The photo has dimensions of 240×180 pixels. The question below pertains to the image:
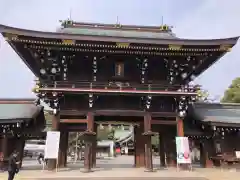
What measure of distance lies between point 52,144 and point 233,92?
3477cm

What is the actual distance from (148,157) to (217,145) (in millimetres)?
6572

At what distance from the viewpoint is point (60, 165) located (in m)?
18.6

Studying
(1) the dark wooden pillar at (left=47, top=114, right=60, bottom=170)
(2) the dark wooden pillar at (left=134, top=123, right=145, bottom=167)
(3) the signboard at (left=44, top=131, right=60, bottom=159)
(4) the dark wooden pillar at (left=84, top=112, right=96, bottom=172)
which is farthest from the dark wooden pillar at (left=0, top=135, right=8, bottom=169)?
(2) the dark wooden pillar at (left=134, top=123, right=145, bottom=167)

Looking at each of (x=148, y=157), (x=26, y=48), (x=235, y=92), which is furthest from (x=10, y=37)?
(x=235, y=92)

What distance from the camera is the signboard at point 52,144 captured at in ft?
53.1

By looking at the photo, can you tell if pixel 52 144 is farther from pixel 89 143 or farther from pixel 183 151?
pixel 183 151

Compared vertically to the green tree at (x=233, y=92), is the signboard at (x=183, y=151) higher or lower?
lower

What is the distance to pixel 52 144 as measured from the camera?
53.4 ft

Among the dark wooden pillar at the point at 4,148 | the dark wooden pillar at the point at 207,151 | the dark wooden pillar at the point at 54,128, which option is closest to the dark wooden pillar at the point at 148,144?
the dark wooden pillar at the point at 207,151

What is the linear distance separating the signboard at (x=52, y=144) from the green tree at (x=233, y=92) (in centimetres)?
3347

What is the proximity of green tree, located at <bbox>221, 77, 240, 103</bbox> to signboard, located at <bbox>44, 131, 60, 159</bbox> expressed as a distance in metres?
33.5

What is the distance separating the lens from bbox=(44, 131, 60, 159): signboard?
1619 cm

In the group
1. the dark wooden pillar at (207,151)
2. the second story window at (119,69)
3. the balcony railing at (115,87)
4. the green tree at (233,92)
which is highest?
the green tree at (233,92)

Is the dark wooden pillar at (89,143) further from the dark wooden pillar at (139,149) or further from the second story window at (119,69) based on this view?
the dark wooden pillar at (139,149)
